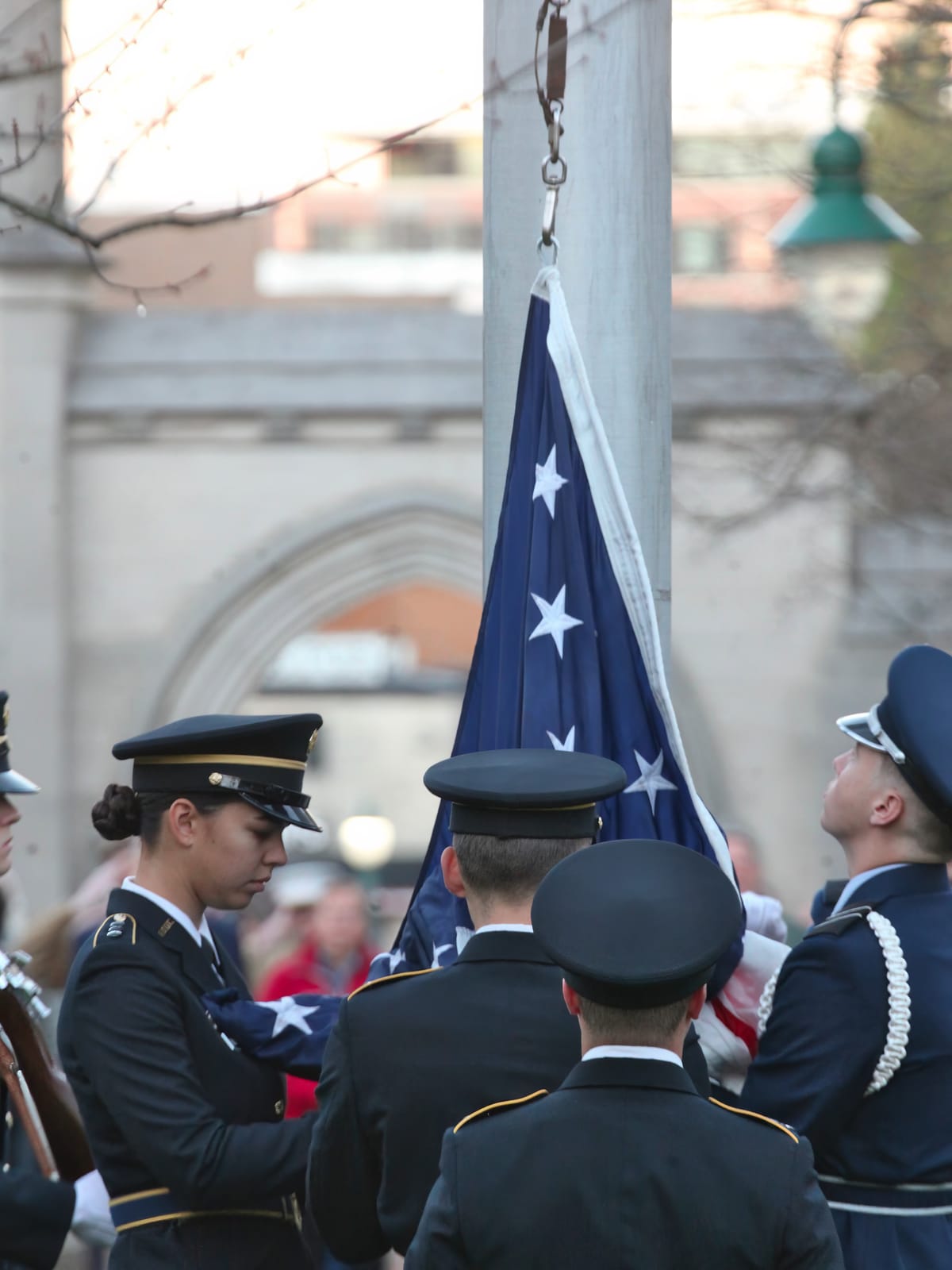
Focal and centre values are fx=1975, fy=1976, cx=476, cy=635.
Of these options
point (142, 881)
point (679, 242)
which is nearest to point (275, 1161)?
point (142, 881)

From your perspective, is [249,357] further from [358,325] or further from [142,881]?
[142,881]

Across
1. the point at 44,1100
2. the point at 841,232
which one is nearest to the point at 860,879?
the point at 44,1100

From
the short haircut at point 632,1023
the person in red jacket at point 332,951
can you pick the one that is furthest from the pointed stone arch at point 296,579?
the short haircut at point 632,1023

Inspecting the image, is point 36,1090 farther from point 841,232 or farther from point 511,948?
point 841,232

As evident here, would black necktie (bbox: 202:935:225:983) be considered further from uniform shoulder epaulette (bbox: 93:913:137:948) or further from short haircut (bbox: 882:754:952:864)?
short haircut (bbox: 882:754:952:864)

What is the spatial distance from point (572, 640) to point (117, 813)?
2.59 feet

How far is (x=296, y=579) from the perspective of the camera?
1473 centimetres

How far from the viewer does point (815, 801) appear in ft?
47.3

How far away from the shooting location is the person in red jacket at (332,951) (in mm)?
6441

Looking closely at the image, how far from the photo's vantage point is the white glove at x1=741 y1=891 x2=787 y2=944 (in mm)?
→ 3422

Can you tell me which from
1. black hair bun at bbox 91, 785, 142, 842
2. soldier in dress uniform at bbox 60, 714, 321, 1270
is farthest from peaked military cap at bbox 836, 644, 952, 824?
black hair bun at bbox 91, 785, 142, 842

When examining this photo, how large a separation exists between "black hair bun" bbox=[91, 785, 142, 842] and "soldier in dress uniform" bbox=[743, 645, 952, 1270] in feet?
3.44

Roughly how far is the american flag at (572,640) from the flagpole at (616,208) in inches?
2.5

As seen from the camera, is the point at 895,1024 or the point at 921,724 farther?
the point at 921,724
